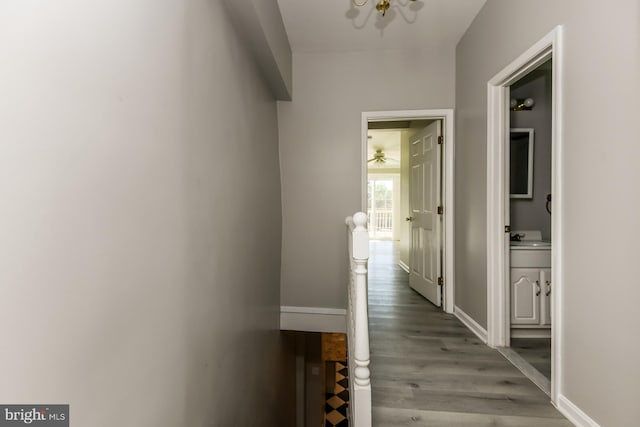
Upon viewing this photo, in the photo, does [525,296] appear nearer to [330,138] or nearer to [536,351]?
[536,351]

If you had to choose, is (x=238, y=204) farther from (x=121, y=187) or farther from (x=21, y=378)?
(x=21, y=378)

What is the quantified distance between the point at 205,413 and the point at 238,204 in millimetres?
1197

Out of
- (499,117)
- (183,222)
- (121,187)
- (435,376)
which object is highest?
(499,117)

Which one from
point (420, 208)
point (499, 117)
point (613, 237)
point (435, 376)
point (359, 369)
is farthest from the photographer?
point (420, 208)

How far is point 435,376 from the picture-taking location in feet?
6.56

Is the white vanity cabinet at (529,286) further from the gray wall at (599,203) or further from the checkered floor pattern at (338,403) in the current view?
the checkered floor pattern at (338,403)

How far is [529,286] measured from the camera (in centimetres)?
259

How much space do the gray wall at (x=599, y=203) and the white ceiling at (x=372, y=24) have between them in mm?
876

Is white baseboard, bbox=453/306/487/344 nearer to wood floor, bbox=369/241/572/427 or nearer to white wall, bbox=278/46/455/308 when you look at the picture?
wood floor, bbox=369/241/572/427

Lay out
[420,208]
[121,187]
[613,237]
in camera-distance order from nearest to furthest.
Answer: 1. [121,187]
2. [613,237]
3. [420,208]

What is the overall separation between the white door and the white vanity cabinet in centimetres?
81

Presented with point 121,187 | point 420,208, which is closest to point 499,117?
point 420,208

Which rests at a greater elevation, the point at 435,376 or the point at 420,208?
the point at 420,208

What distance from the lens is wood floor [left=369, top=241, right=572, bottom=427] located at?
1646 millimetres
